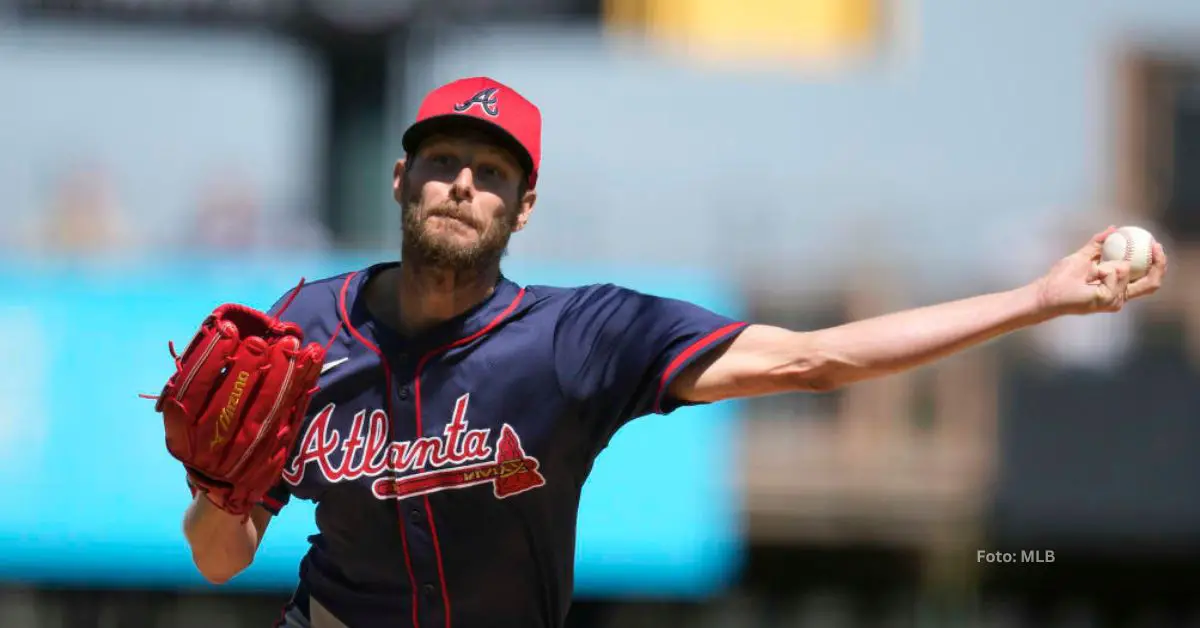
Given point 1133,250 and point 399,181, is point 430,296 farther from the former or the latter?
point 1133,250

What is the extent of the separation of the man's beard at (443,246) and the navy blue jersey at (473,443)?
0.12m

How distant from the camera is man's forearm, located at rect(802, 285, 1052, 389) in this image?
9.01 feet

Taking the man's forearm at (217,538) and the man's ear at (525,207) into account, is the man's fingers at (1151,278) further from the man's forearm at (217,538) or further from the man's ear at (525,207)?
the man's forearm at (217,538)

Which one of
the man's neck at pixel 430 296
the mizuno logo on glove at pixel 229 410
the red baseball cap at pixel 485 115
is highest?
the red baseball cap at pixel 485 115

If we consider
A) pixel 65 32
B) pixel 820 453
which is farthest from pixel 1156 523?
pixel 65 32

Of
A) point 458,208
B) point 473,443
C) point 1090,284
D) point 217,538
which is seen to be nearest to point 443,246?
point 458,208

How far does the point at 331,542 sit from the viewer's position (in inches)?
123

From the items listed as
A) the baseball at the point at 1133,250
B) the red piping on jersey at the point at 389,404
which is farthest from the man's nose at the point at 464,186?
the baseball at the point at 1133,250

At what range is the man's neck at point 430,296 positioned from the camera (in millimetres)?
3086

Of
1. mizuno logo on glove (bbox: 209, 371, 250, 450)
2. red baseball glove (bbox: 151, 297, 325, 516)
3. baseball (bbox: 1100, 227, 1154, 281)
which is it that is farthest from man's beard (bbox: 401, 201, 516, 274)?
baseball (bbox: 1100, 227, 1154, 281)

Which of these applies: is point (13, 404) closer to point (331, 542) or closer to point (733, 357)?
point (331, 542)

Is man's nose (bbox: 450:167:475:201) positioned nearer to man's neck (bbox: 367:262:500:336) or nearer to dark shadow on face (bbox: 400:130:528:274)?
dark shadow on face (bbox: 400:130:528:274)

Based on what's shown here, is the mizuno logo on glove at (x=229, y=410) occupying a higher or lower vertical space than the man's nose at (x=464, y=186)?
lower

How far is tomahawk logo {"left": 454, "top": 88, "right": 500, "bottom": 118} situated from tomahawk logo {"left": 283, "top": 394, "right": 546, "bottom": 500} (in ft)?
1.91
